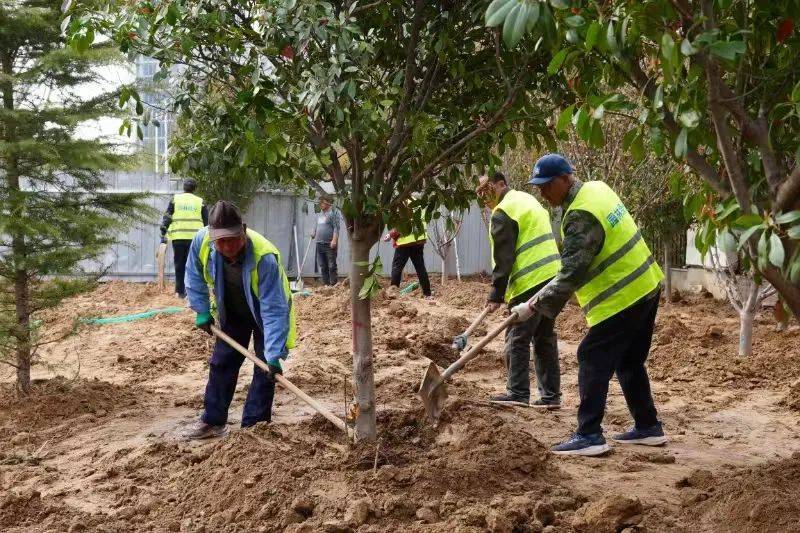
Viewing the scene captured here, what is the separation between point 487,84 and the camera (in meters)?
4.55

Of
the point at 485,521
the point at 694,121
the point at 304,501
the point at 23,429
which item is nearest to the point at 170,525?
the point at 304,501

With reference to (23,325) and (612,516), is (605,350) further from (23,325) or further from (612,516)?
(23,325)

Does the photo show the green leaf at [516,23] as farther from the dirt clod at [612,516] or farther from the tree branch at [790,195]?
the dirt clod at [612,516]

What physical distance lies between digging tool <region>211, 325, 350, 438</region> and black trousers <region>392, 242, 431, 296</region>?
7.78 metres

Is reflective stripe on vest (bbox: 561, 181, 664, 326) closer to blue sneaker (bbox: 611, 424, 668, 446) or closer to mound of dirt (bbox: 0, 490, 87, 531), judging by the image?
blue sneaker (bbox: 611, 424, 668, 446)

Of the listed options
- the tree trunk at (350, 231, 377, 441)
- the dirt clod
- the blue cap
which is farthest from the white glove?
the dirt clod

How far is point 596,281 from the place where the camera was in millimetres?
5121

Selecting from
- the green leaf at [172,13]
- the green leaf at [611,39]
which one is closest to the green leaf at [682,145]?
the green leaf at [611,39]

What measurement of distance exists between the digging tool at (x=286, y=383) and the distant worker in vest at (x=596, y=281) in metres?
1.29

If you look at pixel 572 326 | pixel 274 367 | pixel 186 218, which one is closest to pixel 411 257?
pixel 186 218

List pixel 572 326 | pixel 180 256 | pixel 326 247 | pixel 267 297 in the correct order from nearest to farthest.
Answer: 1. pixel 267 297
2. pixel 572 326
3. pixel 180 256
4. pixel 326 247

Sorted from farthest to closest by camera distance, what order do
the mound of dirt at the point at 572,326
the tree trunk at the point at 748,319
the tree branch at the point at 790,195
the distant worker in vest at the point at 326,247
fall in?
the distant worker in vest at the point at 326,247 < the mound of dirt at the point at 572,326 < the tree trunk at the point at 748,319 < the tree branch at the point at 790,195

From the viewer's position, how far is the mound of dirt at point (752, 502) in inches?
140

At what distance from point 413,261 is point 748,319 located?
645 centimetres
